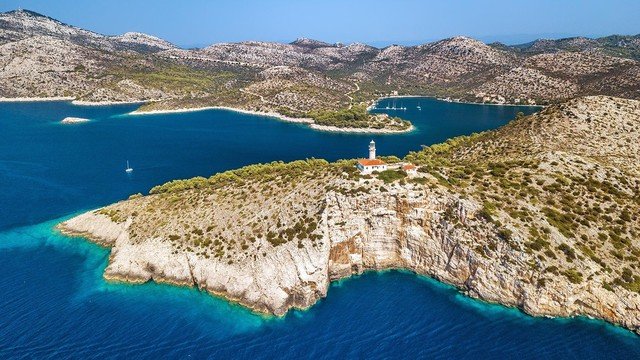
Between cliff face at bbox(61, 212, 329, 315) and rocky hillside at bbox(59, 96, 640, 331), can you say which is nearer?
rocky hillside at bbox(59, 96, 640, 331)

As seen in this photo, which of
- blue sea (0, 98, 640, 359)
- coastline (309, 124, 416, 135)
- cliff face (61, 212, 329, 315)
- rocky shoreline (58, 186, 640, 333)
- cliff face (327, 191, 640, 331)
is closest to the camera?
blue sea (0, 98, 640, 359)

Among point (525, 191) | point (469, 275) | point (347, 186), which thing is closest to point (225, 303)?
point (347, 186)

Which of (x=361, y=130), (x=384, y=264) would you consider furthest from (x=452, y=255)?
(x=361, y=130)

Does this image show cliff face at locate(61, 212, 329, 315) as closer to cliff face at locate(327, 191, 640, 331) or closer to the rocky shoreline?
the rocky shoreline

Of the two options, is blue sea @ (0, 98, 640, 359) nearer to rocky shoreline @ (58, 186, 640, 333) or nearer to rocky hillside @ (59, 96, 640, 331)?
rocky shoreline @ (58, 186, 640, 333)

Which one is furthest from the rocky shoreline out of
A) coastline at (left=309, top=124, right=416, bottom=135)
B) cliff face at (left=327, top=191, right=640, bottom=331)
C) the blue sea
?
coastline at (left=309, top=124, right=416, bottom=135)

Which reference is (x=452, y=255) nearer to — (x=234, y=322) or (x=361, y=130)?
(x=234, y=322)

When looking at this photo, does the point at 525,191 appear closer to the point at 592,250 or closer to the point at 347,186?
the point at 592,250

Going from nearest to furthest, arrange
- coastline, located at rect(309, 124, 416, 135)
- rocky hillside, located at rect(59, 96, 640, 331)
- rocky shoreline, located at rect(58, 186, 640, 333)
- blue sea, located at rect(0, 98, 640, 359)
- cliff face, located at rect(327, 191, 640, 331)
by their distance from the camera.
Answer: blue sea, located at rect(0, 98, 640, 359) < cliff face, located at rect(327, 191, 640, 331) < rocky shoreline, located at rect(58, 186, 640, 333) < rocky hillside, located at rect(59, 96, 640, 331) < coastline, located at rect(309, 124, 416, 135)

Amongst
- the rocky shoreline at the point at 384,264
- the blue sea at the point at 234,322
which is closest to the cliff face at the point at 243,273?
the rocky shoreline at the point at 384,264

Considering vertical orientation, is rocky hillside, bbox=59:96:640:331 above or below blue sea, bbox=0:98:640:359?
above
